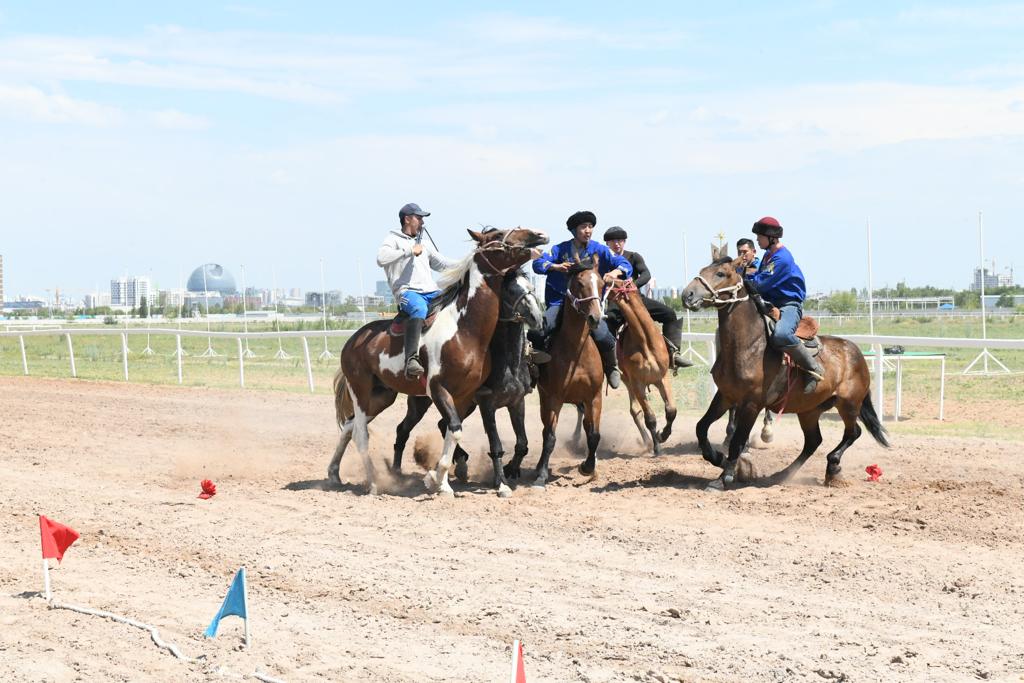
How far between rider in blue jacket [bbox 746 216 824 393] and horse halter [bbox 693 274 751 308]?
0.55 ft

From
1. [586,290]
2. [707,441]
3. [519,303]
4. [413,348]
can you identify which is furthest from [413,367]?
[707,441]

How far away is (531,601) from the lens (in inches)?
279

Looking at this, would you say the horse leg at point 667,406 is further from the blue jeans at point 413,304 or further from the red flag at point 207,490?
the red flag at point 207,490

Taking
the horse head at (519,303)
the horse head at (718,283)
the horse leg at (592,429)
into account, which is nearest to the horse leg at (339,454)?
the horse head at (519,303)

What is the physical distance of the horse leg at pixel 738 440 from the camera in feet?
35.5

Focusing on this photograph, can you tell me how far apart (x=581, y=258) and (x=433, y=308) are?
158cm

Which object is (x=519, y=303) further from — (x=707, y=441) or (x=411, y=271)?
(x=707, y=441)

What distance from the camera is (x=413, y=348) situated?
1070cm

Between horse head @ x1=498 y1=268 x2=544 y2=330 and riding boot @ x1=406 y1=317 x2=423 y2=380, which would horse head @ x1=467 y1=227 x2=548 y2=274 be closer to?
horse head @ x1=498 y1=268 x2=544 y2=330

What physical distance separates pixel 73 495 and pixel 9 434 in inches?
202

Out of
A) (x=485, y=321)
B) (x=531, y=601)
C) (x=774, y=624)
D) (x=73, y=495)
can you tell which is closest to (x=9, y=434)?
(x=73, y=495)

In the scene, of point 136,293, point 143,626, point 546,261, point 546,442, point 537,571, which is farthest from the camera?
point 136,293

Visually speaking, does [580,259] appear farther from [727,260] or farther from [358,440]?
[358,440]

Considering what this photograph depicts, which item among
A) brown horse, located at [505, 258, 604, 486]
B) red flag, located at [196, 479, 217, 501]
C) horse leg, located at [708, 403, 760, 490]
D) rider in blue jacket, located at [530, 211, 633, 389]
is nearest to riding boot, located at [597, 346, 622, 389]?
rider in blue jacket, located at [530, 211, 633, 389]
